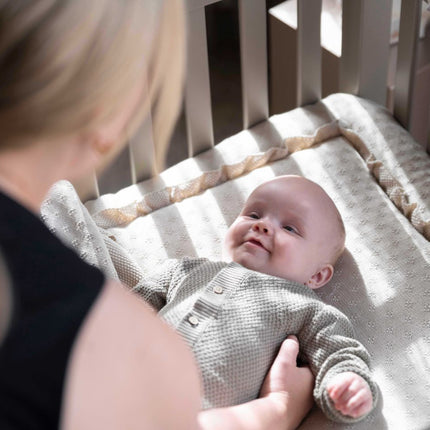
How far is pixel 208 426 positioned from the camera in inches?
38.9

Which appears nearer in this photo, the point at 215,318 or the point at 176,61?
the point at 176,61

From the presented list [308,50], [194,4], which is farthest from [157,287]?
[308,50]

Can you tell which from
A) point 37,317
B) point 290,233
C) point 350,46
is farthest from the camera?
point 350,46

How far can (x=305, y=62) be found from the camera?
166cm

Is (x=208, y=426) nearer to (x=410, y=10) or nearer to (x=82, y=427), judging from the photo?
(x=82, y=427)

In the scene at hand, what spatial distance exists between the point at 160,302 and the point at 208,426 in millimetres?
361

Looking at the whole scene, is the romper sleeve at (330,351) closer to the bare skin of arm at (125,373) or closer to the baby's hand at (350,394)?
the baby's hand at (350,394)

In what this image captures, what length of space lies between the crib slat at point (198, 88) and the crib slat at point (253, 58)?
85mm

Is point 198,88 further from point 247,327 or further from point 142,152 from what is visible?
point 247,327

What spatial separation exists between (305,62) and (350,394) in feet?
2.55

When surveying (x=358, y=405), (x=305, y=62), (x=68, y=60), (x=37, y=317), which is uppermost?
(x=68, y=60)

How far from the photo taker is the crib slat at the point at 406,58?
156 centimetres

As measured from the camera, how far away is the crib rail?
5.11 ft

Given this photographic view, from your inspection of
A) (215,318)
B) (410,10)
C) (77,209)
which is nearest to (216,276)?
(215,318)
